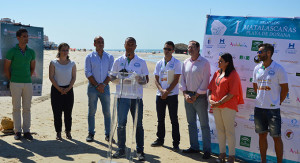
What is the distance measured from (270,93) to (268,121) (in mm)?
462

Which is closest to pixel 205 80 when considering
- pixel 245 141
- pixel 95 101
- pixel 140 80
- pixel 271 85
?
pixel 271 85

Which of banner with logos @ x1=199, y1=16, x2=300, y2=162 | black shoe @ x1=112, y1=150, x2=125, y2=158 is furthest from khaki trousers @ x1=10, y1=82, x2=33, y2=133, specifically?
banner with logos @ x1=199, y1=16, x2=300, y2=162

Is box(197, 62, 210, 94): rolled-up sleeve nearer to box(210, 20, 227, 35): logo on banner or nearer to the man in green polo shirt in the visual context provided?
box(210, 20, 227, 35): logo on banner

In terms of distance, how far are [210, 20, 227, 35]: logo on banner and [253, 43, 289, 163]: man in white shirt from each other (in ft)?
3.92

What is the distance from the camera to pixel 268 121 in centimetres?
511

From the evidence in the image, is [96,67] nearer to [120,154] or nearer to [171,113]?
[171,113]

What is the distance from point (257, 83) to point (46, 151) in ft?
13.1

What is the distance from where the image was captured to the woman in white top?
21.4 feet

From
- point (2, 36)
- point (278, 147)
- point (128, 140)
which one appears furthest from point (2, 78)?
point (278, 147)

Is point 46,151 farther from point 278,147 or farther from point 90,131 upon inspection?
point 278,147

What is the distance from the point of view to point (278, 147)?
5.10 meters

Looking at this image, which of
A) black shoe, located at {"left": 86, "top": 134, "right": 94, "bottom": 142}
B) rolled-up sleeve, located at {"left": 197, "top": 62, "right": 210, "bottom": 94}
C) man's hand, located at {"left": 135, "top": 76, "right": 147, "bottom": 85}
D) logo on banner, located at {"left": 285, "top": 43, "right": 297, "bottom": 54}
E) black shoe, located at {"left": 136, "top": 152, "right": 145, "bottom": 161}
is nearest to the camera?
man's hand, located at {"left": 135, "top": 76, "right": 147, "bottom": 85}

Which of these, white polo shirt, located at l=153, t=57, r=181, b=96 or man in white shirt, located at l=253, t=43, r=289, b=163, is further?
white polo shirt, located at l=153, t=57, r=181, b=96

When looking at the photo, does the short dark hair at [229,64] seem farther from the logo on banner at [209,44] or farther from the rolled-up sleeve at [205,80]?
the logo on banner at [209,44]
